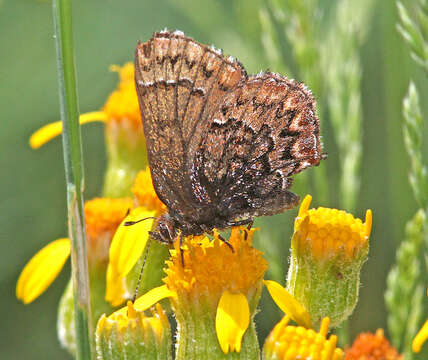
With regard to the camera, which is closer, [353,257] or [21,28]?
[353,257]

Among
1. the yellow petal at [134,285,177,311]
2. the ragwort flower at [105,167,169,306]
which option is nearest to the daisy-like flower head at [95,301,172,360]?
the yellow petal at [134,285,177,311]

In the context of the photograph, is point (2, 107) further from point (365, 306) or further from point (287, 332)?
point (287, 332)

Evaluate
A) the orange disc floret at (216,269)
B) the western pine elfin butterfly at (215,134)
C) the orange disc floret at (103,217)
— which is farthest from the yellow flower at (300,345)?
the orange disc floret at (103,217)

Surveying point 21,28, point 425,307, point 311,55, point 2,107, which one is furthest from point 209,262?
point 21,28

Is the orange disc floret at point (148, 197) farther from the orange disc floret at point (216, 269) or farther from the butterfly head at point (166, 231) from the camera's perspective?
the orange disc floret at point (216, 269)

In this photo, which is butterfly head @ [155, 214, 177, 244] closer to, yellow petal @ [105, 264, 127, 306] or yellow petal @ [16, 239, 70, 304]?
yellow petal @ [105, 264, 127, 306]

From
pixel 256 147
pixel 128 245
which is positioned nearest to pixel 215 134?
pixel 256 147
